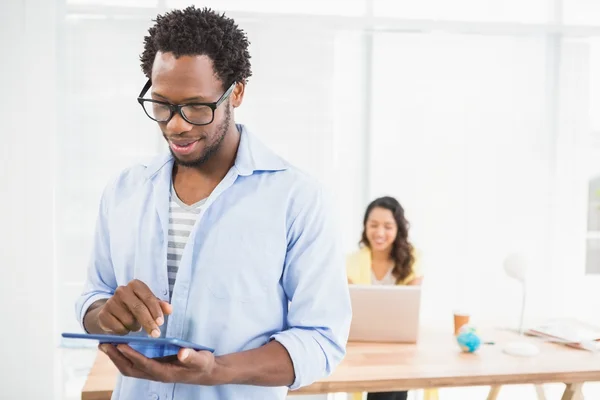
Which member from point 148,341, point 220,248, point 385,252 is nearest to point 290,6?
point 385,252

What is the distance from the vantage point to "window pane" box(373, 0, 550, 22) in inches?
172

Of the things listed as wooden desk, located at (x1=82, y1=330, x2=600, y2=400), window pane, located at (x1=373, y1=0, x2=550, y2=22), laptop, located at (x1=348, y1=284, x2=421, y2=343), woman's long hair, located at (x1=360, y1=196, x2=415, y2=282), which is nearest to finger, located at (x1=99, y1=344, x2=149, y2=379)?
wooden desk, located at (x1=82, y1=330, x2=600, y2=400)

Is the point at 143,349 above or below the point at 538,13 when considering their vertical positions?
below

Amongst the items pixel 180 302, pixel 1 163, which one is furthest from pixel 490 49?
A: pixel 180 302

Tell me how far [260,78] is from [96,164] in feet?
3.89

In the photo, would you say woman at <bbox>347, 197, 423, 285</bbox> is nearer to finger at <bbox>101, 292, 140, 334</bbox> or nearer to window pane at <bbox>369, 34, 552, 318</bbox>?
window pane at <bbox>369, 34, 552, 318</bbox>

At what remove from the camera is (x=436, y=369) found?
2301mm

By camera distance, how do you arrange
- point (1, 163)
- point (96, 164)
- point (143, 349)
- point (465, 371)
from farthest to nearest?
point (96, 164)
point (1, 163)
point (465, 371)
point (143, 349)

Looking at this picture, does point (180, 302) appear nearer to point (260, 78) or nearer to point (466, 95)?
point (260, 78)

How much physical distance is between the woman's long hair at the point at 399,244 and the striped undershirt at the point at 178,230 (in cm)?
231

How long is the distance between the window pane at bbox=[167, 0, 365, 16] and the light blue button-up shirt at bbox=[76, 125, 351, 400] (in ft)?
10.4

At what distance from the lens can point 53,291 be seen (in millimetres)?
3883

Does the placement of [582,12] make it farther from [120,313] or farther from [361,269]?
[120,313]

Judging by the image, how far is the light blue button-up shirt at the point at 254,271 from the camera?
1.16 metres
